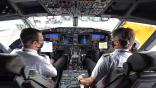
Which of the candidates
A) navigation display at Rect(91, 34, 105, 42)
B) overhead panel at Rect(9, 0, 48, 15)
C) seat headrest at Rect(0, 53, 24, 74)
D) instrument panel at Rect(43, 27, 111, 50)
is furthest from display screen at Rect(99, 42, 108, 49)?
seat headrest at Rect(0, 53, 24, 74)

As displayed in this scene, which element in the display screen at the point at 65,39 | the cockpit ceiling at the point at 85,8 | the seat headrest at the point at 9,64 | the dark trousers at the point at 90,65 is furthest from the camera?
the display screen at the point at 65,39

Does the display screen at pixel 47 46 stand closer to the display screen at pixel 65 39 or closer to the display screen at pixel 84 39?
the display screen at pixel 65 39

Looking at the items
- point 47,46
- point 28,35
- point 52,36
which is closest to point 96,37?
point 52,36

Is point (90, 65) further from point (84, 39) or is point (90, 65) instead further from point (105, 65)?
point (105, 65)

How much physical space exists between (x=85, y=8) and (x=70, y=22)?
6.18ft

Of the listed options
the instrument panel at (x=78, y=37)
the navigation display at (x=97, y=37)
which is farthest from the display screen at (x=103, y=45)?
the navigation display at (x=97, y=37)

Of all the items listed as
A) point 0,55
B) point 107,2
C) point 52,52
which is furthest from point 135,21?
point 0,55

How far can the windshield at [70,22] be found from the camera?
8.25 metres

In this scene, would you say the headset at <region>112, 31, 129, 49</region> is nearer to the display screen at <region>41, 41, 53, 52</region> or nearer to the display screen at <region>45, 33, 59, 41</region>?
the display screen at <region>41, 41, 53, 52</region>

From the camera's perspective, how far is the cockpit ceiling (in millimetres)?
6421

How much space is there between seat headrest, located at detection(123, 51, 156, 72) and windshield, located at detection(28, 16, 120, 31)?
178 inches

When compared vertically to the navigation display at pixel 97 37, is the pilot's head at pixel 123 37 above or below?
above

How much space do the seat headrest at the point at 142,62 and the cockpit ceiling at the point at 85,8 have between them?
3.05 m

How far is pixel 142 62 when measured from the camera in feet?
10.8
